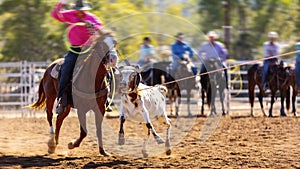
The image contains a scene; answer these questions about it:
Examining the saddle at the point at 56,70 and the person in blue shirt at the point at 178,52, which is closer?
the saddle at the point at 56,70

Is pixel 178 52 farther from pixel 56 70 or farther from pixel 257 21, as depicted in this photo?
pixel 257 21

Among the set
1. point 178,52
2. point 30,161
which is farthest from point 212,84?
point 30,161

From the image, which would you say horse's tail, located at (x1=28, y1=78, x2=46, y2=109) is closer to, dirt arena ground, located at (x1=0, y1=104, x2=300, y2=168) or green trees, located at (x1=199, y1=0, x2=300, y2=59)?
dirt arena ground, located at (x1=0, y1=104, x2=300, y2=168)

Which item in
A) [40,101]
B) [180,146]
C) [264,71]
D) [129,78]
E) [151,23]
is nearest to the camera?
[129,78]

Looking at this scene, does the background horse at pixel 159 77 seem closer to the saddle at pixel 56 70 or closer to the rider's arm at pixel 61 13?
the saddle at pixel 56 70

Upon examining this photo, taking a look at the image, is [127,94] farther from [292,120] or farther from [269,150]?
Result: [292,120]

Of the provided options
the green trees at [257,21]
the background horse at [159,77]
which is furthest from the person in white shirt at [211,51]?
the green trees at [257,21]

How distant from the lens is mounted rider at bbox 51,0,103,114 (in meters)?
7.83

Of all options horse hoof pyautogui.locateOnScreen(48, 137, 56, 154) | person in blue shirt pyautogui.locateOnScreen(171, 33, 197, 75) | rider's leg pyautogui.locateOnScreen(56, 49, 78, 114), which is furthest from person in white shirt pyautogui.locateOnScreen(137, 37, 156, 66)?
rider's leg pyautogui.locateOnScreen(56, 49, 78, 114)

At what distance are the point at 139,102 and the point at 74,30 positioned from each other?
1.36m

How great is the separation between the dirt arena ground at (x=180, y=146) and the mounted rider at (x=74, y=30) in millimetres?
1025

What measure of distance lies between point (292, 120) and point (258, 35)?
14214 mm

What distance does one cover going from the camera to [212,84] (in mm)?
15539

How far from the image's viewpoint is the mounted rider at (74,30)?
783 cm
